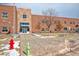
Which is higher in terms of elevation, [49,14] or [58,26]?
[49,14]

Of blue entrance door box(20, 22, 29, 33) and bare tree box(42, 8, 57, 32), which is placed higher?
bare tree box(42, 8, 57, 32)

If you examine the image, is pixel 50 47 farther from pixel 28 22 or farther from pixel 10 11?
pixel 10 11

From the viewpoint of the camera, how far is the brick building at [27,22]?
9.28ft

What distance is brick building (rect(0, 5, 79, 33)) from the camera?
2828 mm

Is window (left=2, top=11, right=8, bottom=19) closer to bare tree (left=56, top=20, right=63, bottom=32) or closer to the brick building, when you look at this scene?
the brick building

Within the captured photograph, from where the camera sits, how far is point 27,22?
2850 millimetres

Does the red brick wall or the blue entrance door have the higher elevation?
the red brick wall

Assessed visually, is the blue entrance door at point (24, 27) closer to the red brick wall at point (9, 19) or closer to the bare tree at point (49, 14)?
the red brick wall at point (9, 19)

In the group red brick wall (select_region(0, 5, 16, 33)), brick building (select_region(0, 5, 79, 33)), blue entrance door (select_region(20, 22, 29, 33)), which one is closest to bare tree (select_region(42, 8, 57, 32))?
brick building (select_region(0, 5, 79, 33))

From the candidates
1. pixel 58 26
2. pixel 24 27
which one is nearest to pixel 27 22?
pixel 24 27

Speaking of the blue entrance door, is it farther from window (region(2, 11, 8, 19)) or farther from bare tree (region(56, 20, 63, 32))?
bare tree (region(56, 20, 63, 32))

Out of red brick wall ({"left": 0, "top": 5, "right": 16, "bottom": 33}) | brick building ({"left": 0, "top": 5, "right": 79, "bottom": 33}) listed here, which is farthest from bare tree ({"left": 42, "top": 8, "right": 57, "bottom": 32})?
red brick wall ({"left": 0, "top": 5, "right": 16, "bottom": 33})

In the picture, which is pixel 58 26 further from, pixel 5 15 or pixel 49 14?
pixel 5 15

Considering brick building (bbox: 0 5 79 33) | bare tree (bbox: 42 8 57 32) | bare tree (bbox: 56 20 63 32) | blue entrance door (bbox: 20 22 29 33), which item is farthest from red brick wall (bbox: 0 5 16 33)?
bare tree (bbox: 56 20 63 32)
